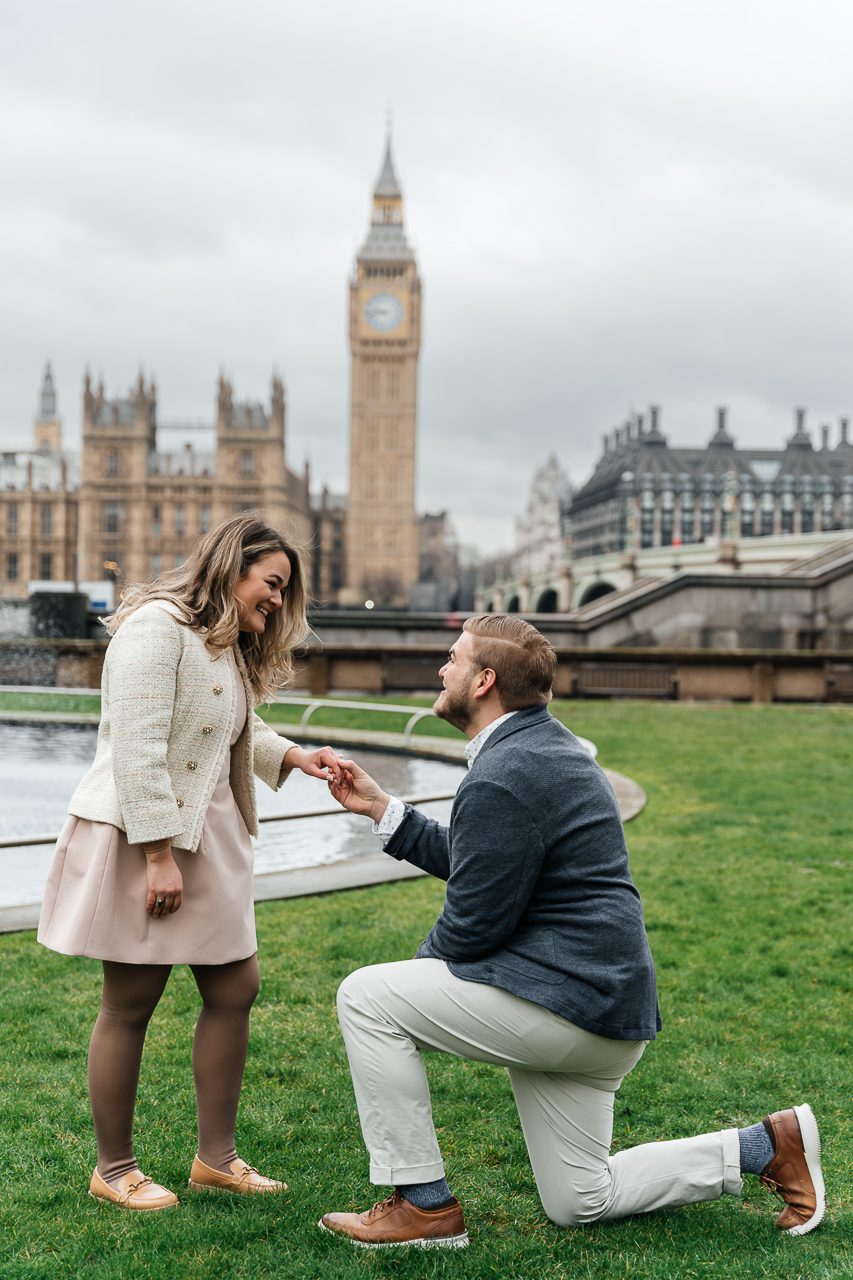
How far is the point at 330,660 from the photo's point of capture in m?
19.1

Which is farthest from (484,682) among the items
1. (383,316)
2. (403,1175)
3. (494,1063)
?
(383,316)

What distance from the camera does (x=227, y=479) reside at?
388 ft

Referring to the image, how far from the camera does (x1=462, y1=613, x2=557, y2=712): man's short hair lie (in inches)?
120

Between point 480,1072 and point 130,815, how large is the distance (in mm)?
1887

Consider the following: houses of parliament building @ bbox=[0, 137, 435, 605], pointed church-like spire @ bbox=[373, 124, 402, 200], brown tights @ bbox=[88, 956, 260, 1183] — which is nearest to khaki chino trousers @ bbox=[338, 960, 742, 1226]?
brown tights @ bbox=[88, 956, 260, 1183]

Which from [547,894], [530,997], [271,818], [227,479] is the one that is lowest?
[271,818]

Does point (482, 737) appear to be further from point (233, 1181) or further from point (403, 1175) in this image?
point (233, 1181)

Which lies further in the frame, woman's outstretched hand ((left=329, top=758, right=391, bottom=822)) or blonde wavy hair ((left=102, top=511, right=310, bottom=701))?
woman's outstretched hand ((left=329, top=758, right=391, bottom=822))

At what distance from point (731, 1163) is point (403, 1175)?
0.86 meters

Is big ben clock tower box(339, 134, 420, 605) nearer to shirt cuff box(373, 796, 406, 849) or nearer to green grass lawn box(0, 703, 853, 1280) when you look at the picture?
green grass lawn box(0, 703, 853, 1280)

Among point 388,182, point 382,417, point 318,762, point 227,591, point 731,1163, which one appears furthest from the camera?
point 388,182

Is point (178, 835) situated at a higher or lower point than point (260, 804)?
higher

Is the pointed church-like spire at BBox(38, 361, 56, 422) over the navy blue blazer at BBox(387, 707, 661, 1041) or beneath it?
over

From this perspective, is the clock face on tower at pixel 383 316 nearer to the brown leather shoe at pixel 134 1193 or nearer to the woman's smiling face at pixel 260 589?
the woman's smiling face at pixel 260 589
